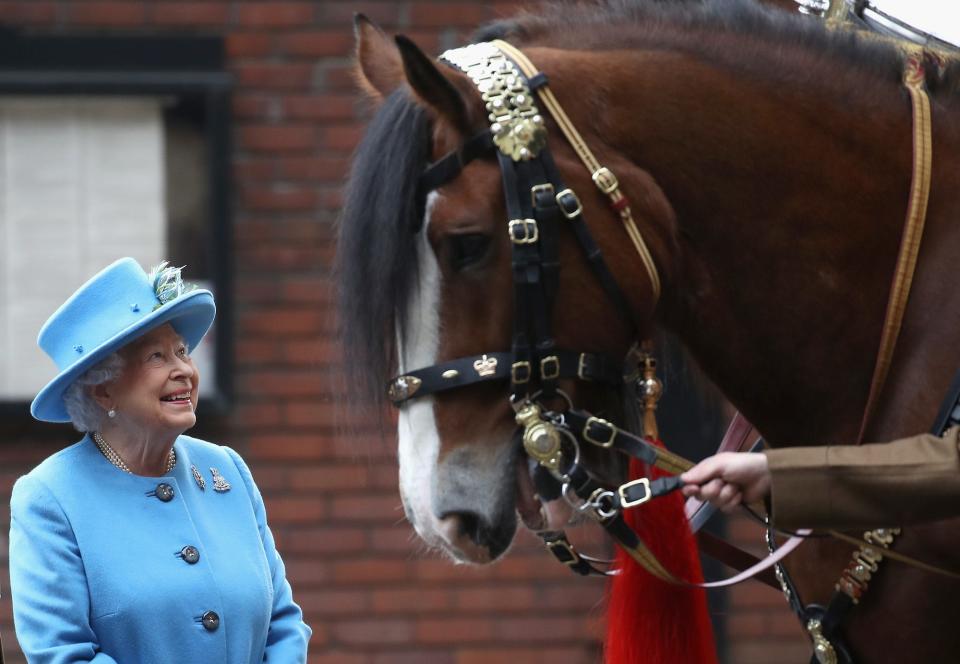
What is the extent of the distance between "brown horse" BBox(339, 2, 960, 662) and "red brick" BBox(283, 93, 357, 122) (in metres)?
2.59

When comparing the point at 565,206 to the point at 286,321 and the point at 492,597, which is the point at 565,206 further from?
the point at 492,597

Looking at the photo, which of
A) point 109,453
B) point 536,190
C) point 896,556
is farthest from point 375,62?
point 896,556

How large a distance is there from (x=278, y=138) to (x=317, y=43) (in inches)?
13.3

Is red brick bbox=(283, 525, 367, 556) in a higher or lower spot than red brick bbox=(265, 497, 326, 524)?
lower

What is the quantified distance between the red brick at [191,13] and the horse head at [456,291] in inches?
112

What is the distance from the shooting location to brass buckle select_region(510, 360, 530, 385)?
2389mm

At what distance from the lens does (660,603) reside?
9.02 ft

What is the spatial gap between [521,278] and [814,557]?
0.73m

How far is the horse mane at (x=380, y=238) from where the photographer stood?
2.40 m

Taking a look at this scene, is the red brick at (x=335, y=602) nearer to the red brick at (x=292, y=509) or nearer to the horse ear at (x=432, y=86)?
the red brick at (x=292, y=509)

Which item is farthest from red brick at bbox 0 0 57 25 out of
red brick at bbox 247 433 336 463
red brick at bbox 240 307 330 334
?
red brick at bbox 247 433 336 463

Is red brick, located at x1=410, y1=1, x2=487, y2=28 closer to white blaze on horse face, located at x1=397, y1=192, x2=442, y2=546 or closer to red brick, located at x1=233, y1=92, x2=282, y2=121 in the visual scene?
red brick, located at x1=233, y1=92, x2=282, y2=121

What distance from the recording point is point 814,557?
2.64m

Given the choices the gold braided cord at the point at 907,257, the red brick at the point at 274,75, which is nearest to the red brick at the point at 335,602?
the red brick at the point at 274,75
